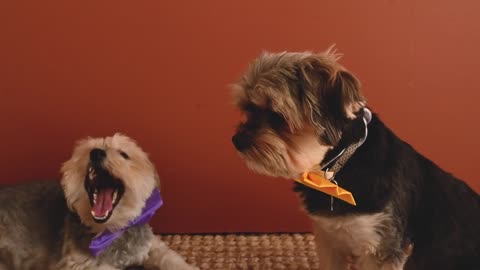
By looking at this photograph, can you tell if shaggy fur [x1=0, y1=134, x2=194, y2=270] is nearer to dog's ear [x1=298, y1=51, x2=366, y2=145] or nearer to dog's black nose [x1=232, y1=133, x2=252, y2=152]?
dog's black nose [x1=232, y1=133, x2=252, y2=152]

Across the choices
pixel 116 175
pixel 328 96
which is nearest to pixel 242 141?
pixel 328 96

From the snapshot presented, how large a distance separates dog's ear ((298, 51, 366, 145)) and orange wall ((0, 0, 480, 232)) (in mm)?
545

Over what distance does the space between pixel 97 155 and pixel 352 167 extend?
70cm

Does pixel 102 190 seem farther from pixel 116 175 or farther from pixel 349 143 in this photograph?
pixel 349 143

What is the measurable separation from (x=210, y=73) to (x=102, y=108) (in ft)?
1.29

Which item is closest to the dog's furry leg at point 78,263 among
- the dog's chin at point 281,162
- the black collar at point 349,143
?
the dog's chin at point 281,162

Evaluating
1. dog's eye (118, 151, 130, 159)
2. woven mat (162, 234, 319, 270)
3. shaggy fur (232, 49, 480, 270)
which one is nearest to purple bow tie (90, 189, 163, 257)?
dog's eye (118, 151, 130, 159)

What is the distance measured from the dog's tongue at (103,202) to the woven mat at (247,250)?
397 mm

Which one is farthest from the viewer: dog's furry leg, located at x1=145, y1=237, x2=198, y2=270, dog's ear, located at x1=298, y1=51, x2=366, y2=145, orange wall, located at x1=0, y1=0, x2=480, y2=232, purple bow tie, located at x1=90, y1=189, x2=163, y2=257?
orange wall, located at x1=0, y1=0, x2=480, y2=232

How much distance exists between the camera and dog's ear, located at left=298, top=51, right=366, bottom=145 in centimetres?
100

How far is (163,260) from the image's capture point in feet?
4.91

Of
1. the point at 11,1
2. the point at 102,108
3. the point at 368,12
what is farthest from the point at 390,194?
the point at 11,1

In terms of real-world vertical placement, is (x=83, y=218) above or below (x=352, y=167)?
below

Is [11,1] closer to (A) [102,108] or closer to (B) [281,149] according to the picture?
(A) [102,108]
